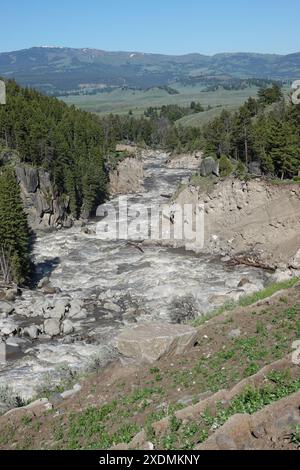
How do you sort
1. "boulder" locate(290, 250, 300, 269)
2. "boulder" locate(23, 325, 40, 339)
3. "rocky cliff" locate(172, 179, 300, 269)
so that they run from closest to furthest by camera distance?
"boulder" locate(23, 325, 40, 339) → "boulder" locate(290, 250, 300, 269) → "rocky cliff" locate(172, 179, 300, 269)

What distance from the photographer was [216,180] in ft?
207

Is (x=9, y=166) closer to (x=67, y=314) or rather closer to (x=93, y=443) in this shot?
(x=67, y=314)

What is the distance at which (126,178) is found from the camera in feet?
321

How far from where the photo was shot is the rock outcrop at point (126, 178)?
95.0m

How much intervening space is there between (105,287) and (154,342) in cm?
2490

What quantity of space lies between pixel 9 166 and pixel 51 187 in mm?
6721

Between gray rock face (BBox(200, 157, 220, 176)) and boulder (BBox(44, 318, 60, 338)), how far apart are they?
35950 millimetres

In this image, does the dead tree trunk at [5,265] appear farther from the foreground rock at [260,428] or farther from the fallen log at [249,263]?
the foreground rock at [260,428]

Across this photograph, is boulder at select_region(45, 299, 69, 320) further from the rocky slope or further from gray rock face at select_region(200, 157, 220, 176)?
gray rock face at select_region(200, 157, 220, 176)

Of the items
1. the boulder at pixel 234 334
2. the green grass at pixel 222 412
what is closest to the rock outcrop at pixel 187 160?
the boulder at pixel 234 334

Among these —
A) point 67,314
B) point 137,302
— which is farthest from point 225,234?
point 67,314

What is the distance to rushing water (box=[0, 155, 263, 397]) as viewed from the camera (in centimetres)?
3144

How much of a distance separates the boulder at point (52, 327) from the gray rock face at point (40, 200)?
3186cm

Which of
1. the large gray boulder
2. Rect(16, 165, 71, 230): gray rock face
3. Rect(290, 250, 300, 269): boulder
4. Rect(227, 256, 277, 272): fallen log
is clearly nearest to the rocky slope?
Rect(290, 250, 300, 269): boulder
